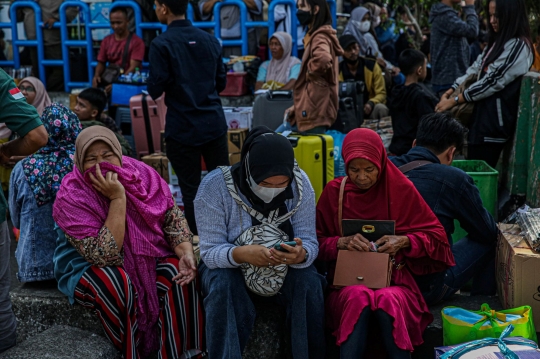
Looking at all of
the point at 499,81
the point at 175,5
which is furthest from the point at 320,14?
the point at 499,81

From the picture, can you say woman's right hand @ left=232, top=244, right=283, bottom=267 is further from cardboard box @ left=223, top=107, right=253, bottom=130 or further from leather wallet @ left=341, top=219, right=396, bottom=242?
cardboard box @ left=223, top=107, right=253, bottom=130

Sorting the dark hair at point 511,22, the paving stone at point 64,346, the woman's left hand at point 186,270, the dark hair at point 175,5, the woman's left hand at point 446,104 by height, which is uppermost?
the dark hair at point 175,5

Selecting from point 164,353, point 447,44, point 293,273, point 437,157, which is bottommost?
point 164,353

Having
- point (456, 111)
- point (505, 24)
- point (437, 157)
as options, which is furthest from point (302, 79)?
point (437, 157)

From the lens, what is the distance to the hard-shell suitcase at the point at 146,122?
6.91 metres

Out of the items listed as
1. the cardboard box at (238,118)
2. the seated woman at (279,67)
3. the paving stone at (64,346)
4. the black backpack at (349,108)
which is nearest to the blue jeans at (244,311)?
the paving stone at (64,346)

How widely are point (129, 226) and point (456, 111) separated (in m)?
2.85

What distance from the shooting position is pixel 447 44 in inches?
272

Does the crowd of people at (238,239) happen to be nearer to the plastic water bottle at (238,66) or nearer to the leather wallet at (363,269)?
the leather wallet at (363,269)

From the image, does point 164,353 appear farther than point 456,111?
No

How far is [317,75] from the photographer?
5.57m

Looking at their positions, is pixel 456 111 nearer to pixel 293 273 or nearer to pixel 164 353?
pixel 293 273

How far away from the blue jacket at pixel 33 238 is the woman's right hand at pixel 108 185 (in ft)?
1.73

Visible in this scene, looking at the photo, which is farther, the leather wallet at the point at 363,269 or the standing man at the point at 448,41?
the standing man at the point at 448,41
